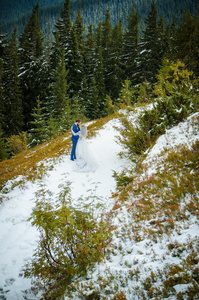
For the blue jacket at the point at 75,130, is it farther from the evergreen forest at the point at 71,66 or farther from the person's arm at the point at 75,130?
the evergreen forest at the point at 71,66

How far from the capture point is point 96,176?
788 cm

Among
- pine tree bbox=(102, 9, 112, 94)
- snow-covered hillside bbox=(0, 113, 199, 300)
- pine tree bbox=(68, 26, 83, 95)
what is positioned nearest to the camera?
snow-covered hillside bbox=(0, 113, 199, 300)

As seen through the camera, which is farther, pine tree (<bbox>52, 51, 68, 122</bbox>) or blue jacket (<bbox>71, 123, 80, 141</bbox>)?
pine tree (<bbox>52, 51, 68, 122</bbox>)

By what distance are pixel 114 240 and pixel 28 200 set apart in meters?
4.34

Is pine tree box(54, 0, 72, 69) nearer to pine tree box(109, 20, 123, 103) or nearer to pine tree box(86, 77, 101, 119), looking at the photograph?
pine tree box(86, 77, 101, 119)

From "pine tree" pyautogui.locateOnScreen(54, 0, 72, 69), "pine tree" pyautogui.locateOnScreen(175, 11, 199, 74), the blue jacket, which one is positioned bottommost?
the blue jacket

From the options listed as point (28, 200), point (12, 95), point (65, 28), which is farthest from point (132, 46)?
point (28, 200)

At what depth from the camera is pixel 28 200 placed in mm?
6797

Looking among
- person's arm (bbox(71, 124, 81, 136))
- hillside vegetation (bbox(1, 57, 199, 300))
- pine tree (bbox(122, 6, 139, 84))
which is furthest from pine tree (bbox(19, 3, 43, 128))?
hillside vegetation (bbox(1, 57, 199, 300))

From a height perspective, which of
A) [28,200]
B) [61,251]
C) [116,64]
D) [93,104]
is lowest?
[93,104]

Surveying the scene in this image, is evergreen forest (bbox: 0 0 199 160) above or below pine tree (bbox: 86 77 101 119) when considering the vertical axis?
above

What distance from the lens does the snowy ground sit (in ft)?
12.0

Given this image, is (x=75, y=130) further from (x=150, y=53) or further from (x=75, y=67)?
(x=75, y=67)

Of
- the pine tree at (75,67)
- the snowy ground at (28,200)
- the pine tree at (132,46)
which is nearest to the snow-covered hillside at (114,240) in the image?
the snowy ground at (28,200)
